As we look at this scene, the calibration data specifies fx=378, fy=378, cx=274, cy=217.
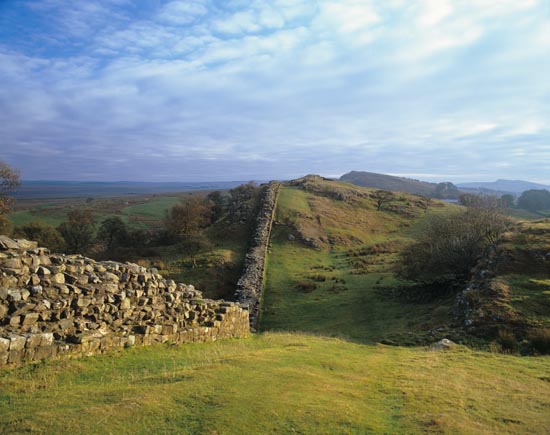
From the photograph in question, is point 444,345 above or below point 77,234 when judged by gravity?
below

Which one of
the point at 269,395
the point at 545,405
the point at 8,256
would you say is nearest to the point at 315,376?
the point at 269,395

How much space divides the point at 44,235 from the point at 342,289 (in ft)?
120

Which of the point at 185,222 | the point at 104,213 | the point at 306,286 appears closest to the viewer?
the point at 306,286

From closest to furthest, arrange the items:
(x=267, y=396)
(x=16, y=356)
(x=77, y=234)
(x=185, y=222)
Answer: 1. (x=267, y=396)
2. (x=16, y=356)
3. (x=77, y=234)
4. (x=185, y=222)

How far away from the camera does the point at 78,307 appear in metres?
11.7

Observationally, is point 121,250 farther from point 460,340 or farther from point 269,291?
point 460,340

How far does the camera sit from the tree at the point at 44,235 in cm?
4438

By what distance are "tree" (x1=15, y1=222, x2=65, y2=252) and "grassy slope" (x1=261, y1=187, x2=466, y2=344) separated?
86.1 feet

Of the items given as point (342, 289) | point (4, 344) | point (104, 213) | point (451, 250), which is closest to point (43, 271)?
point (4, 344)

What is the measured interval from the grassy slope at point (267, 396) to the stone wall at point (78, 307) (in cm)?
61

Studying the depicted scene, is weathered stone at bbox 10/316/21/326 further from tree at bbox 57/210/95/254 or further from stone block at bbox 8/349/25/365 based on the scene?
tree at bbox 57/210/95/254

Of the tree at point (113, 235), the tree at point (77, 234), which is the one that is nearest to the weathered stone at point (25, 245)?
the tree at point (77, 234)

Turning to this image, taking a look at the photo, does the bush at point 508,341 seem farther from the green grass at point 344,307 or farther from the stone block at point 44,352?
the stone block at point 44,352

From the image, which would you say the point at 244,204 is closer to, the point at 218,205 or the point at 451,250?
the point at 218,205
